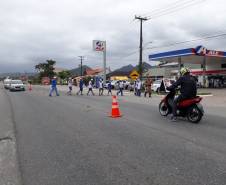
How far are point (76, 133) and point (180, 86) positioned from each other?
13.5 ft

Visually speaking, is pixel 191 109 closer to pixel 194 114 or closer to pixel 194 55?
pixel 194 114

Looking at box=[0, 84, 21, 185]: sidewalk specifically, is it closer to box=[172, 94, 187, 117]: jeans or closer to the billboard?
box=[172, 94, 187, 117]: jeans

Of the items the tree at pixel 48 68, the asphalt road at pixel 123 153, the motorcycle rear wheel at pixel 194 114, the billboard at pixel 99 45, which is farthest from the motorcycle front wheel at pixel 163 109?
the tree at pixel 48 68

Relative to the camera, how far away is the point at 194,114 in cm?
1088

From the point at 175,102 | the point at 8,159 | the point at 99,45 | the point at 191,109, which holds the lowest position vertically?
the point at 8,159

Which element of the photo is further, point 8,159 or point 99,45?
point 99,45

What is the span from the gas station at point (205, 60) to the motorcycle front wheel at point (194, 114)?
26.6m

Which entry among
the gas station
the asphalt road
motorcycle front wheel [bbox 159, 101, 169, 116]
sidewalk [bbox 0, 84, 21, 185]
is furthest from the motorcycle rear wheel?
the gas station

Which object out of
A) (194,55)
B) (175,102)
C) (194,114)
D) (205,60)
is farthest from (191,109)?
(205,60)

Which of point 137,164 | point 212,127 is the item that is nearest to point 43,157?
point 137,164

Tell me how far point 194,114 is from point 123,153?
4.90 meters

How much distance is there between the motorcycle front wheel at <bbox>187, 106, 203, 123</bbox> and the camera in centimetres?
1070

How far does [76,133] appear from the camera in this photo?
9086 mm

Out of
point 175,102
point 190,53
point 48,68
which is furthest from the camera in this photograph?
point 48,68
